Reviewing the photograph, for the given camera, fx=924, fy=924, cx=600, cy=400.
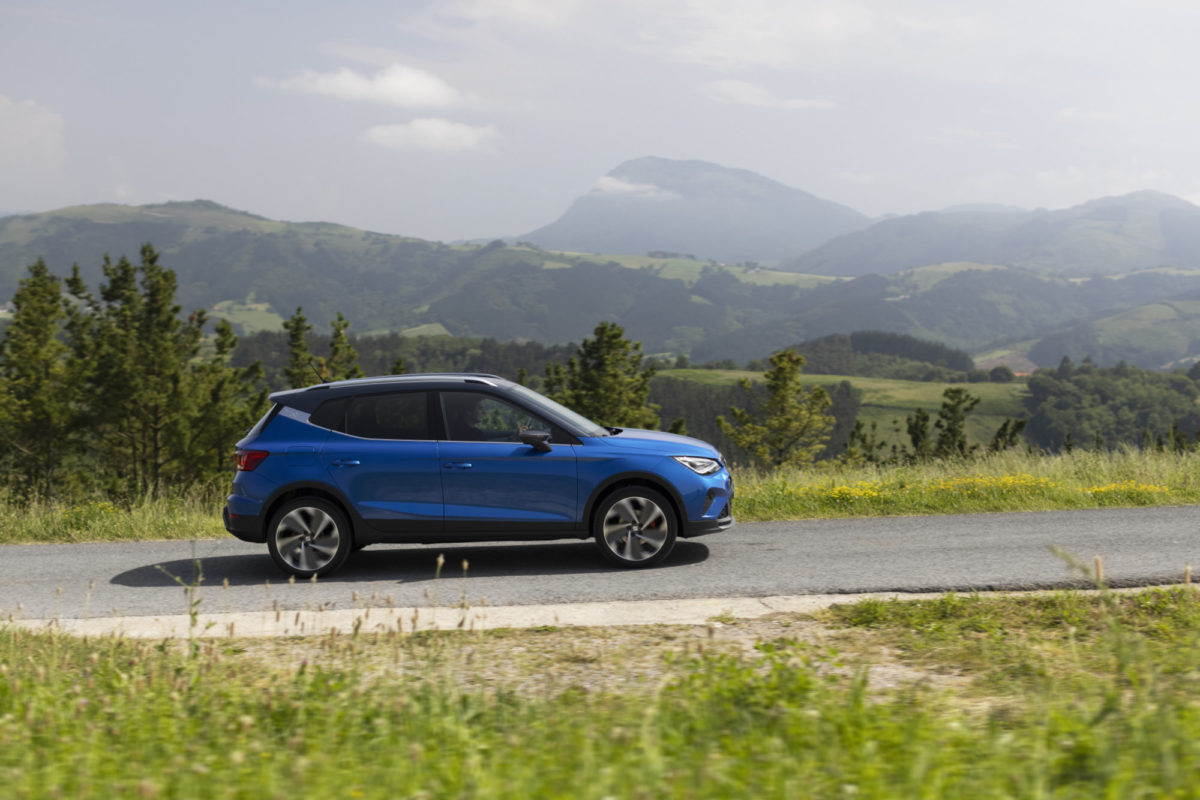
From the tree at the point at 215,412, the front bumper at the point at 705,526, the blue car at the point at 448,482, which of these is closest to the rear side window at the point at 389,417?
the blue car at the point at 448,482

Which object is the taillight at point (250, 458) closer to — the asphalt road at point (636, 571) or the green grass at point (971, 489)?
the asphalt road at point (636, 571)

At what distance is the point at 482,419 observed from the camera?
8.34 meters

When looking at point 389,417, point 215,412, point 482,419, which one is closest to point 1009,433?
point 215,412

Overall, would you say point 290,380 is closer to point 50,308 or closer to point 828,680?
point 50,308

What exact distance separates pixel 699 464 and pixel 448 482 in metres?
2.24

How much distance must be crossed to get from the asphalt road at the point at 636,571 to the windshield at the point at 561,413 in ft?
3.99

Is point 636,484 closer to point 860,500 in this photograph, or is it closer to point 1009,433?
point 860,500

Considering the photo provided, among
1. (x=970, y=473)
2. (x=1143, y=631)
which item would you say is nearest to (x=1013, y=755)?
(x=1143, y=631)

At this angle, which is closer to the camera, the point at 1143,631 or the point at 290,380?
the point at 1143,631

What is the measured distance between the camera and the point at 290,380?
4153 cm

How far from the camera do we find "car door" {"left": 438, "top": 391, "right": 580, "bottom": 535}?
810 cm

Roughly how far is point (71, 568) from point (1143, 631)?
353 inches

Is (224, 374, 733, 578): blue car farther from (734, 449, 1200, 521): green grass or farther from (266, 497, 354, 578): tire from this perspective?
(734, 449, 1200, 521): green grass

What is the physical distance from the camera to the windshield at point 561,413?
8453mm
